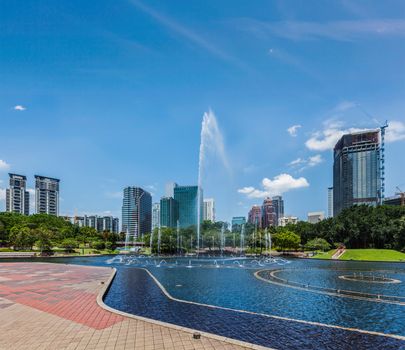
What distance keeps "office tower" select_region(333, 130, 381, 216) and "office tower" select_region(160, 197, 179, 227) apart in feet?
247

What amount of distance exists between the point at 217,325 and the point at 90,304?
20.9ft

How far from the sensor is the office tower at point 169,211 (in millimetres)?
146975

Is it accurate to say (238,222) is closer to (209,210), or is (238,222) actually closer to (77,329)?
(209,210)

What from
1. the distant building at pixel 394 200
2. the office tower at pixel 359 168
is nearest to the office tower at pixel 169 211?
the office tower at pixel 359 168

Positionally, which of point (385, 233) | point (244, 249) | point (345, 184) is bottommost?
point (244, 249)

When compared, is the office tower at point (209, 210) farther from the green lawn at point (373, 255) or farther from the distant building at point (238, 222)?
the green lawn at point (373, 255)

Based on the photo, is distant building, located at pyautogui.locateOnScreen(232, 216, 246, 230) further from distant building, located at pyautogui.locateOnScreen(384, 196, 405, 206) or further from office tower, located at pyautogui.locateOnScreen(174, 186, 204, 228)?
distant building, located at pyautogui.locateOnScreen(384, 196, 405, 206)

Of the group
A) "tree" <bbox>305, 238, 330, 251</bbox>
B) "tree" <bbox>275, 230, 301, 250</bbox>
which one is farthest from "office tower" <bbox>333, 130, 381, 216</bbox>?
"tree" <bbox>275, 230, 301, 250</bbox>

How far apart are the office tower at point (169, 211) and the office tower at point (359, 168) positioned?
7529 cm

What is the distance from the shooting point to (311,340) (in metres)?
11.6

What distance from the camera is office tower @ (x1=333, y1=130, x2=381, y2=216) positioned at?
150 metres

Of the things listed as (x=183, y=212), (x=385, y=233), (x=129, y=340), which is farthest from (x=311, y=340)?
(x=183, y=212)

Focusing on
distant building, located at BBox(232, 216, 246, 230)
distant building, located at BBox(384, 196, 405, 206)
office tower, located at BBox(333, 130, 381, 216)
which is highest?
office tower, located at BBox(333, 130, 381, 216)

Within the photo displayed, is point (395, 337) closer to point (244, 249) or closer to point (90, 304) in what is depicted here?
point (90, 304)
